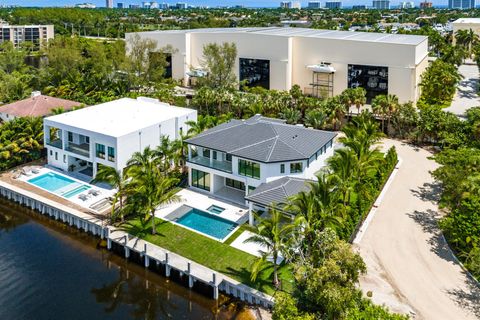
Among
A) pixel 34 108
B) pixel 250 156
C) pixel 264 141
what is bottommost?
pixel 250 156

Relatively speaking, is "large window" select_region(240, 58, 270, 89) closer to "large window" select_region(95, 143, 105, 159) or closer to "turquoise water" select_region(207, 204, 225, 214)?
"large window" select_region(95, 143, 105, 159)

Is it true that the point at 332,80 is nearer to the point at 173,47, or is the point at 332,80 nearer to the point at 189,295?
the point at 173,47

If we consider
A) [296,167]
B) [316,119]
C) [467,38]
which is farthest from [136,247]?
[467,38]

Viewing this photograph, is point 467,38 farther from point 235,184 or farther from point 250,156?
point 250,156

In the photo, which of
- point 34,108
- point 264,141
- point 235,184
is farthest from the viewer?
point 34,108

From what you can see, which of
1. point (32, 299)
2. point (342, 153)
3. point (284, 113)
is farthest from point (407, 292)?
point (284, 113)

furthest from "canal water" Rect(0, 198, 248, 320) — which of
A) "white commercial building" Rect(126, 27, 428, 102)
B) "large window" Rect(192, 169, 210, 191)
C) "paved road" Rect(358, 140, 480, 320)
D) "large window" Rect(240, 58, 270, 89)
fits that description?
"large window" Rect(240, 58, 270, 89)
